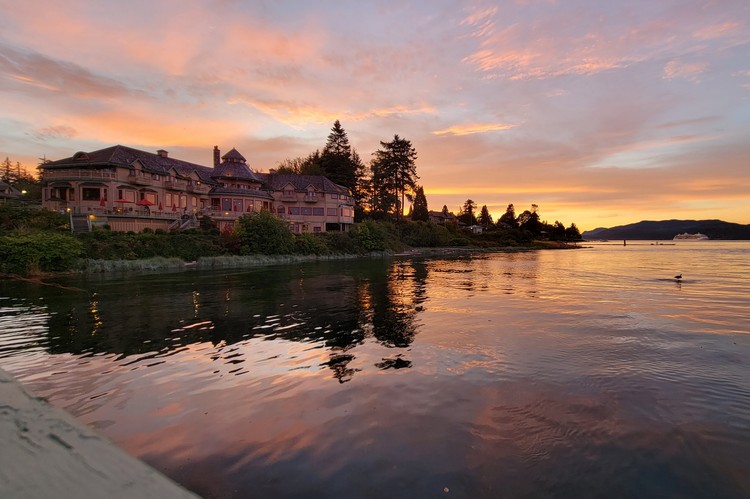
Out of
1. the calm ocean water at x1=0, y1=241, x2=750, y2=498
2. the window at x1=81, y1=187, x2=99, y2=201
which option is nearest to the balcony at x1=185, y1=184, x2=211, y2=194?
the window at x1=81, y1=187, x2=99, y2=201

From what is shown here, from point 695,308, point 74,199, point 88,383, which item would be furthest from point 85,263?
point 695,308

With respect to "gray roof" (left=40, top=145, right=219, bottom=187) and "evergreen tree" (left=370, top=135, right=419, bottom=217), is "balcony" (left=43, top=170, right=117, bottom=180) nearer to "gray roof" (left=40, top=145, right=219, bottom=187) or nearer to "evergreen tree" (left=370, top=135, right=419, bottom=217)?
"gray roof" (left=40, top=145, right=219, bottom=187)

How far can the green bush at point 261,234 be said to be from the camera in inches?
2197

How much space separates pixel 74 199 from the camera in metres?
52.8

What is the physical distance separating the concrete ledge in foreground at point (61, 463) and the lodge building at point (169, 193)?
50.6 m

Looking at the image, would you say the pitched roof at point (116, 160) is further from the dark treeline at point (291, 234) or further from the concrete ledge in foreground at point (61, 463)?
the concrete ledge in foreground at point (61, 463)

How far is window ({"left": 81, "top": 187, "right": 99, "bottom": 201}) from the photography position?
52.8m

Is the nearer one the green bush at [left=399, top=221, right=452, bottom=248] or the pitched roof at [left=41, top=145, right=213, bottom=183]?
the pitched roof at [left=41, top=145, right=213, bottom=183]

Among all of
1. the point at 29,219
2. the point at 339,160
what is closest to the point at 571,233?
the point at 339,160

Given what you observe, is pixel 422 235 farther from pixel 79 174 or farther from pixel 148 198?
pixel 79 174

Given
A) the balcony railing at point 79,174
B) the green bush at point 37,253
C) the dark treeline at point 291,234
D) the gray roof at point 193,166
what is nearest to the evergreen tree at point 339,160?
the dark treeline at point 291,234

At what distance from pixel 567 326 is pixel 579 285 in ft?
57.1

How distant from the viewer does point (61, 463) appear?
199 inches

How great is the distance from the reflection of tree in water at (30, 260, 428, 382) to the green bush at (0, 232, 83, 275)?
34.7 ft
